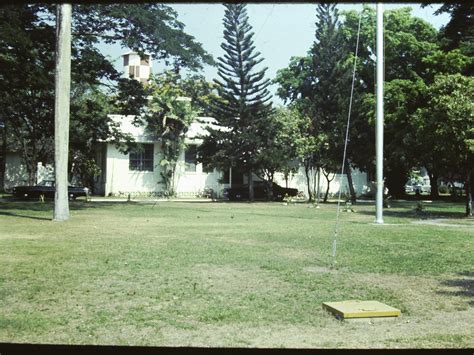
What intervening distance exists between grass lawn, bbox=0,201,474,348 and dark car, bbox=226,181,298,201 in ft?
75.8

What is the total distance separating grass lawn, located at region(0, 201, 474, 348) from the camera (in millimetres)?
4176

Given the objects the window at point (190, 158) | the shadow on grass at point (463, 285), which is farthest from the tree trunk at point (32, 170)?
the shadow on grass at point (463, 285)

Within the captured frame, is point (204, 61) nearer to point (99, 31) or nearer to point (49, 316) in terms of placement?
point (99, 31)

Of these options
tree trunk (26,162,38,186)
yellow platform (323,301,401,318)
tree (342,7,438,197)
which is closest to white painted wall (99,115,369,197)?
tree trunk (26,162,38,186)

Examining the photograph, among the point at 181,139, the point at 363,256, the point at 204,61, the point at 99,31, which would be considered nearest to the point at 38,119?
the point at 99,31

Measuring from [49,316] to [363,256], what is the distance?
17.3ft

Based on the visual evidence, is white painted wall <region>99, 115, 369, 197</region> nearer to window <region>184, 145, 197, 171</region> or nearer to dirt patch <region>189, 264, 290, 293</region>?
window <region>184, 145, 197, 171</region>

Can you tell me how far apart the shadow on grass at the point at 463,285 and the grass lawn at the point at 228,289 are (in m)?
0.01

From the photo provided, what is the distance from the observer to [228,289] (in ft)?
19.4

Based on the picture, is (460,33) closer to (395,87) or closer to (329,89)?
(395,87)

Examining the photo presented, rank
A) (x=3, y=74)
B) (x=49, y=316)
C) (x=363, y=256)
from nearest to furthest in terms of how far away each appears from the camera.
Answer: (x=49, y=316)
(x=363, y=256)
(x=3, y=74)

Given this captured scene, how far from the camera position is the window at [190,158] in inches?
1428

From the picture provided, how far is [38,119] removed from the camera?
80.5 ft

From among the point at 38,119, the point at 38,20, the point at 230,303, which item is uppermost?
the point at 38,20
